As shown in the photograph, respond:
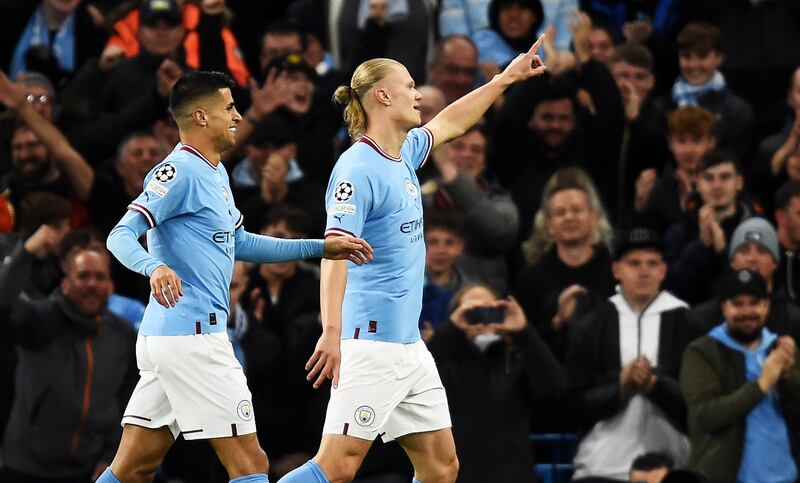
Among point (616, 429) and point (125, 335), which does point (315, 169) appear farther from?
point (616, 429)

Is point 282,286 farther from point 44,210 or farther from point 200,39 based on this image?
point 200,39

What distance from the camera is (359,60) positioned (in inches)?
516

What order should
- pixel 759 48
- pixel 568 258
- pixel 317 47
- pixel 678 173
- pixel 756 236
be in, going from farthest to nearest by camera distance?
pixel 759 48
pixel 317 47
pixel 678 173
pixel 568 258
pixel 756 236

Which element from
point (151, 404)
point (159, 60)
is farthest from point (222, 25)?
point (151, 404)

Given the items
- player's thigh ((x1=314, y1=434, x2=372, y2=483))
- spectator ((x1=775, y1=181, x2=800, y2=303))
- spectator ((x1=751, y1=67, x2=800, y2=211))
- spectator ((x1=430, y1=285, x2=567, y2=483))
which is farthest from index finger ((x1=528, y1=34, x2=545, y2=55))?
spectator ((x1=751, y1=67, x2=800, y2=211))

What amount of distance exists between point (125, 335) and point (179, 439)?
0.74 metres

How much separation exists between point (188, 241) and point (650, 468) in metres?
3.58

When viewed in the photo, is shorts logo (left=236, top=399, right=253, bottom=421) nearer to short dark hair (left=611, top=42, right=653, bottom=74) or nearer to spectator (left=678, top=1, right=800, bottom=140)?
short dark hair (left=611, top=42, right=653, bottom=74)

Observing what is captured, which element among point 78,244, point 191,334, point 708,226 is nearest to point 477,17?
point 708,226

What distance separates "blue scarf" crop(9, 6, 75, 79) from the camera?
45.3 ft

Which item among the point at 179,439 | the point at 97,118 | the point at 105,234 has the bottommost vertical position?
the point at 179,439

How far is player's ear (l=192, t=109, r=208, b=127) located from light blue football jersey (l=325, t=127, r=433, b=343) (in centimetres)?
62

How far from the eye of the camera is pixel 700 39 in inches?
521

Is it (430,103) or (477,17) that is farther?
(477,17)
